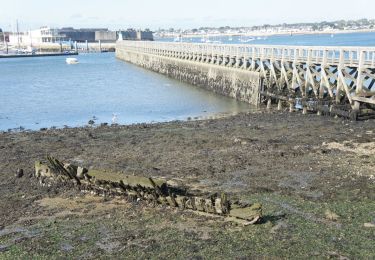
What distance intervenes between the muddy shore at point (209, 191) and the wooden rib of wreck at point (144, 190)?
279 mm

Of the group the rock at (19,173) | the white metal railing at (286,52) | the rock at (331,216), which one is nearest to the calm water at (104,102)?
the white metal railing at (286,52)

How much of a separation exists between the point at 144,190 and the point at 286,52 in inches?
1083

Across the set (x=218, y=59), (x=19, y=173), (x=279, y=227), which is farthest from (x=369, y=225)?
(x=218, y=59)

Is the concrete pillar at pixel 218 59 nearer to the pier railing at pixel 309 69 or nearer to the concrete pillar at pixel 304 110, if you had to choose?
the pier railing at pixel 309 69

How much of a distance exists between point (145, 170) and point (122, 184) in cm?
339

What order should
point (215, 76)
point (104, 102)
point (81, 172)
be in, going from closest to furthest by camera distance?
point (81, 172), point (104, 102), point (215, 76)

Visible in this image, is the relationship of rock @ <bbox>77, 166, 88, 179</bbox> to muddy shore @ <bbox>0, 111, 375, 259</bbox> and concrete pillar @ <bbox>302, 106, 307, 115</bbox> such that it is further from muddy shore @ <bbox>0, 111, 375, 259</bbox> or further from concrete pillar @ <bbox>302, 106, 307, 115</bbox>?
concrete pillar @ <bbox>302, 106, 307, 115</bbox>

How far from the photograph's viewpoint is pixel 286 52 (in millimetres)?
39031

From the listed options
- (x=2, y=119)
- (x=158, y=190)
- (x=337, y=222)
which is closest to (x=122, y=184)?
(x=158, y=190)

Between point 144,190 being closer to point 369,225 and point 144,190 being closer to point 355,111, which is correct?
point 369,225

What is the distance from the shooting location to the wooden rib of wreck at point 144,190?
40.4 feet

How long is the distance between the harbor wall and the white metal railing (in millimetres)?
1399

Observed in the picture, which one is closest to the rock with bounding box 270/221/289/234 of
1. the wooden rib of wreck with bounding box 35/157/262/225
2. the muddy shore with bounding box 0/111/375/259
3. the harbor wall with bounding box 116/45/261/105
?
the muddy shore with bounding box 0/111/375/259

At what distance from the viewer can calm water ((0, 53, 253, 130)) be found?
3497 cm
